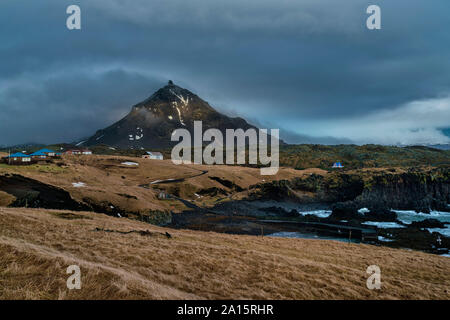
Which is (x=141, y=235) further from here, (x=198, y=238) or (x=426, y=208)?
(x=426, y=208)

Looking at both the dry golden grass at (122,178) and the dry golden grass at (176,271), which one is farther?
the dry golden grass at (122,178)

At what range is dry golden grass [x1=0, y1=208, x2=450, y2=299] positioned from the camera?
370 inches

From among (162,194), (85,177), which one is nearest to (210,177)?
(162,194)

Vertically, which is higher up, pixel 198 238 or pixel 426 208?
pixel 198 238

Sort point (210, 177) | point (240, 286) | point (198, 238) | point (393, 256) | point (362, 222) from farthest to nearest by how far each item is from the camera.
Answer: point (210, 177) < point (362, 222) < point (198, 238) < point (393, 256) < point (240, 286)

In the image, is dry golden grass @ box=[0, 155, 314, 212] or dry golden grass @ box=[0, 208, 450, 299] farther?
dry golden grass @ box=[0, 155, 314, 212]

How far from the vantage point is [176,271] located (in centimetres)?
1300

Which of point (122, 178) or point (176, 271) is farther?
point (122, 178)

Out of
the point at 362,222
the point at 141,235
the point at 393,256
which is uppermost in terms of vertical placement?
the point at 141,235

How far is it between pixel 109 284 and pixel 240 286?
5.33 metres

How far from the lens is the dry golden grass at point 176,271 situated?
30.8 feet

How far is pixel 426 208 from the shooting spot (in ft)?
202

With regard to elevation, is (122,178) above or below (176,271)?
below
